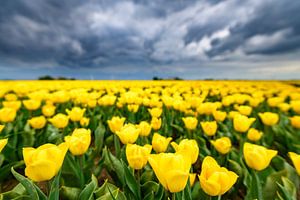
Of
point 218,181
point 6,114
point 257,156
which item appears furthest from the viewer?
point 6,114

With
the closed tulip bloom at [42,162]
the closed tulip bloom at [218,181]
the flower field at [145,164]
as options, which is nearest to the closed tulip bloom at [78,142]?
the flower field at [145,164]

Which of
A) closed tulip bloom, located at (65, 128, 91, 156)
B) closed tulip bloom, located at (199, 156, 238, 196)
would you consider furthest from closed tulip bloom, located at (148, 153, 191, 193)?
closed tulip bloom, located at (65, 128, 91, 156)

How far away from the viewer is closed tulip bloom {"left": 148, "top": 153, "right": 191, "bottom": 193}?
1.31 m

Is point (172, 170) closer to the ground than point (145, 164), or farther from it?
farther from it

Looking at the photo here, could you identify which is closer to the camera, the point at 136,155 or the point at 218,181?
the point at 218,181

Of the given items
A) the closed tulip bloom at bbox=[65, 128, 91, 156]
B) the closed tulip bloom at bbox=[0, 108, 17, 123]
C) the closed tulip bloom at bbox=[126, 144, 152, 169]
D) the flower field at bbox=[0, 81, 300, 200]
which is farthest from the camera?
the closed tulip bloom at bbox=[0, 108, 17, 123]

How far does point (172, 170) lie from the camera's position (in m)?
1.30

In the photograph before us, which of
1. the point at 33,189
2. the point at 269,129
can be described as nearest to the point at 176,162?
the point at 33,189

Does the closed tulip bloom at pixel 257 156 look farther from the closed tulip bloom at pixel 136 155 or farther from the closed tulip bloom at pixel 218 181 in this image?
the closed tulip bloom at pixel 136 155

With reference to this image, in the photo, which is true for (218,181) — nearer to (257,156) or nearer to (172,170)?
(172,170)

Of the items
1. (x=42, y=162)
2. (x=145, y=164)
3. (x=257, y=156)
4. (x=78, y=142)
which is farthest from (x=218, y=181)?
(x=78, y=142)

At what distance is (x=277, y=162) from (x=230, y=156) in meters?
0.53

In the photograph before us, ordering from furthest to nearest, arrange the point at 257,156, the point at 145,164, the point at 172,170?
the point at 145,164 < the point at 257,156 < the point at 172,170

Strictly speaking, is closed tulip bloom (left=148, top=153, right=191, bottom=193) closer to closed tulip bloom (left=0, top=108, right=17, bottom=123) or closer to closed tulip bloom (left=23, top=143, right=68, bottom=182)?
closed tulip bloom (left=23, top=143, right=68, bottom=182)
